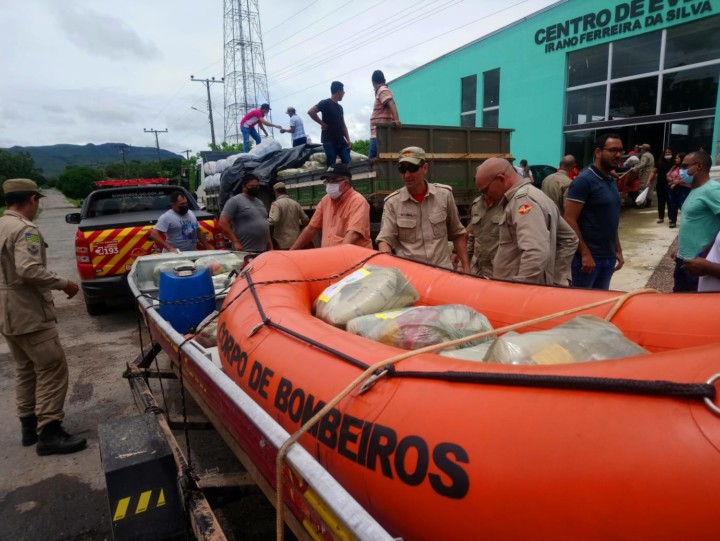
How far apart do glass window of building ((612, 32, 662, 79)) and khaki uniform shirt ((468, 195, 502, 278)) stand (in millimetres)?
10599

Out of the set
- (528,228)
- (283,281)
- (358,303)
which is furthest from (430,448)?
(528,228)

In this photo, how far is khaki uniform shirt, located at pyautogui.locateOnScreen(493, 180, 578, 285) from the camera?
115 inches

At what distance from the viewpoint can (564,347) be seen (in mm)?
1606

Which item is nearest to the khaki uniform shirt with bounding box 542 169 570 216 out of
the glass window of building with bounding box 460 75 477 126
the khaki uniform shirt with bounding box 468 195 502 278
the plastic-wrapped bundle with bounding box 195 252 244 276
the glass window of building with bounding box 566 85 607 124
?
the khaki uniform shirt with bounding box 468 195 502 278

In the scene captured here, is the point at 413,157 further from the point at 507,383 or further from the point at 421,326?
the point at 507,383

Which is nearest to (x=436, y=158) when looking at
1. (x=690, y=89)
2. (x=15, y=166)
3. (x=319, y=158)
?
(x=319, y=158)

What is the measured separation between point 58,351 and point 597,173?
13.7ft

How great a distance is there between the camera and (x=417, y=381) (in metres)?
1.45

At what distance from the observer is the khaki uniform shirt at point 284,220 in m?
6.59

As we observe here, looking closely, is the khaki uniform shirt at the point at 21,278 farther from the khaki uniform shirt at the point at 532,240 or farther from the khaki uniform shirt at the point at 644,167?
→ the khaki uniform shirt at the point at 644,167

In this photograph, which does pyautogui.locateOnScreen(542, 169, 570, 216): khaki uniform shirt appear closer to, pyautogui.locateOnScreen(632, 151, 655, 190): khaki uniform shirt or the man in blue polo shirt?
the man in blue polo shirt

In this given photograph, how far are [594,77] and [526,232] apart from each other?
38.6ft

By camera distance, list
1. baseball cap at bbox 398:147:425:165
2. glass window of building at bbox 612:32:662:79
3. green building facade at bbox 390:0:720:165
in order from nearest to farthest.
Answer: baseball cap at bbox 398:147:425:165
green building facade at bbox 390:0:720:165
glass window of building at bbox 612:32:662:79

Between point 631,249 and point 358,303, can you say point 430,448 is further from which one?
point 631,249
